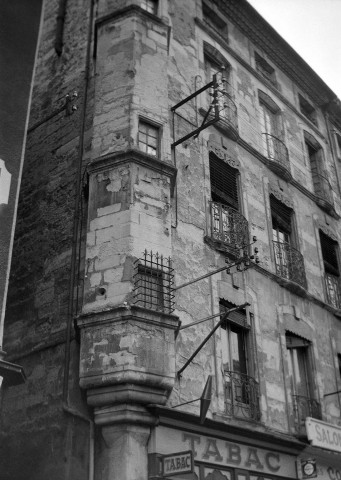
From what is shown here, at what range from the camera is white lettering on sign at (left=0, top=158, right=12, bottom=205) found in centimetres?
1020

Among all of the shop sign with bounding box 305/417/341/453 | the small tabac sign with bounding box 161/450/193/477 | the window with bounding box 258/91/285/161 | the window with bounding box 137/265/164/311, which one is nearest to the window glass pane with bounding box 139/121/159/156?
the window with bounding box 137/265/164/311

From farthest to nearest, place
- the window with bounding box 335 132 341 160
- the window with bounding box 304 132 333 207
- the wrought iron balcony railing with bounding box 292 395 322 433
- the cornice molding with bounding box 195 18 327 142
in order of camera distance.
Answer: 1. the window with bounding box 335 132 341 160
2. the window with bounding box 304 132 333 207
3. the cornice molding with bounding box 195 18 327 142
4. the wrought iron balcony railing with bounding box 292 395 322 433

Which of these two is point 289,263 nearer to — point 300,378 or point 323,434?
point 300,378

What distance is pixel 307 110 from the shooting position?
63.7 feet

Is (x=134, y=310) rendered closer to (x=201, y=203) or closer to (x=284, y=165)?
(x=201, y=203)

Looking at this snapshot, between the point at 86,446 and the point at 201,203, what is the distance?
16.9 feet

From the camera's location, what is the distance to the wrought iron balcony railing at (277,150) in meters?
15.8

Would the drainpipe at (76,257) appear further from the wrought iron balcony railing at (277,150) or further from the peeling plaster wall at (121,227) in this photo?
the wrought iron balcony railing at (277,150)

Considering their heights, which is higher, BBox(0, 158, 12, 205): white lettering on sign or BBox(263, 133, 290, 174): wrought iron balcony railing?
BBox(263, 133, 290, 174): wrought iron balcony railing

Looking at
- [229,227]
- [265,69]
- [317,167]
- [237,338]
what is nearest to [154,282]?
[237,338]

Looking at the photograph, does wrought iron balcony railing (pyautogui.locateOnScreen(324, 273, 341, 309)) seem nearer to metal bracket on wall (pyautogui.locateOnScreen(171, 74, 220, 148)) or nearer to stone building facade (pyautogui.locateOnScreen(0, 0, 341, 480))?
stone building facade (pyautogui.locateOnScreen(0, 0, 341, 480))

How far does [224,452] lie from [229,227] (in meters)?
4.43

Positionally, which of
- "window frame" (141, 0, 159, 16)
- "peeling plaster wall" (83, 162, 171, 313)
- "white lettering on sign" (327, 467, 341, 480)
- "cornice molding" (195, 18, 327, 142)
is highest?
"cornice molding" (195, 18, 327, 142)

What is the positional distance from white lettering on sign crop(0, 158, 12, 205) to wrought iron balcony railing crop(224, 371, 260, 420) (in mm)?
4781
